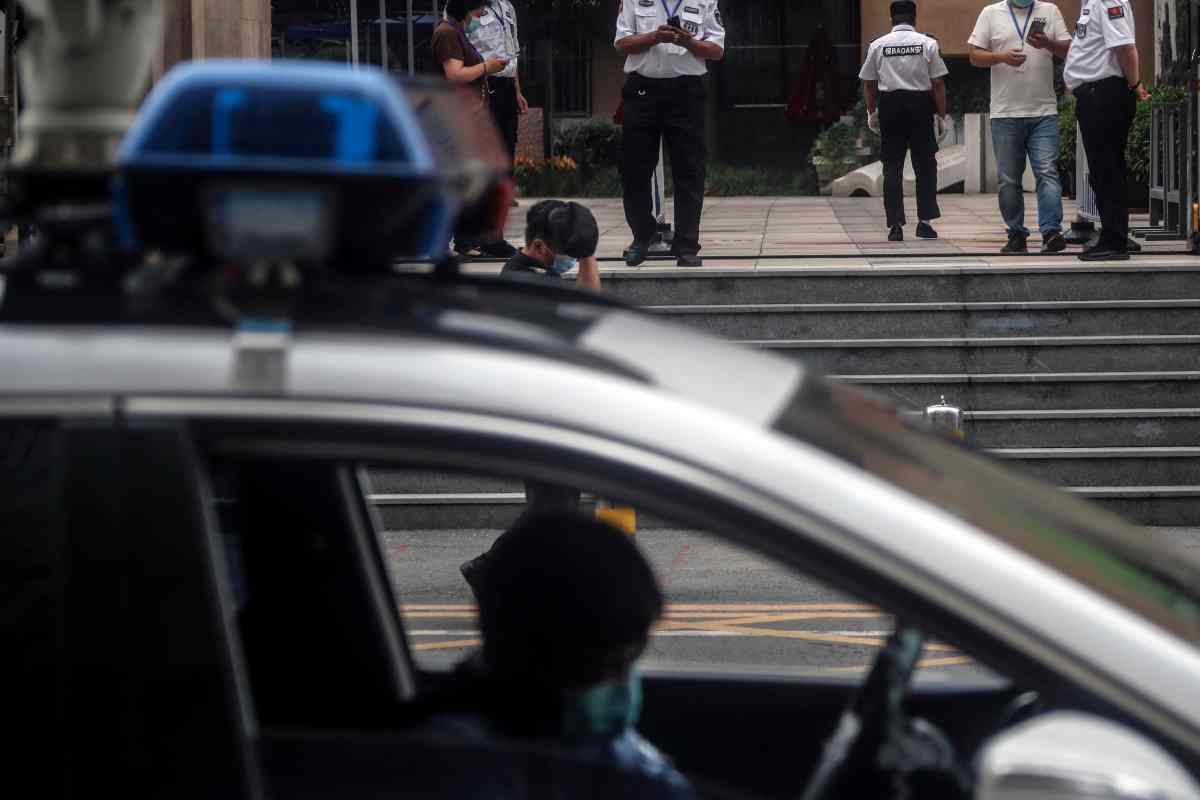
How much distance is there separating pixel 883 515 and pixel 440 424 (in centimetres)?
44

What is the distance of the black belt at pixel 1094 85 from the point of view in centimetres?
1046

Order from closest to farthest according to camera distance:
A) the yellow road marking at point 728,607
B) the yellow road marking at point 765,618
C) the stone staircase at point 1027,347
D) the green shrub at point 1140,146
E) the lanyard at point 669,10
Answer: the yellow road marking at point 765,618 < the yellow road marking at point 728,607 < the stone staircase at point 1027,347 < the lanyard at point 669,10 < the green shrub at point 1140,146

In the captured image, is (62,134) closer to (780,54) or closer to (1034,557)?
(1034,557)

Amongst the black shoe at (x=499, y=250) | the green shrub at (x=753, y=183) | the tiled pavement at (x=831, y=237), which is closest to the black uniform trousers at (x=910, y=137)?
the tiled pavement at (x=831, y=237)

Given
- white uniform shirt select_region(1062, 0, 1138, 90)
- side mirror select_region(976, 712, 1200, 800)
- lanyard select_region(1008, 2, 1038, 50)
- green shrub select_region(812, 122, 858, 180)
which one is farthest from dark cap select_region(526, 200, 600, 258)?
green shrub select_region(812, 122, 858, 180)

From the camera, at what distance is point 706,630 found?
6.71 meters

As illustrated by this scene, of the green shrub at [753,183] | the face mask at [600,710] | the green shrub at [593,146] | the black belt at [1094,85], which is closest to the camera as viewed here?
the face mask at [600,710]

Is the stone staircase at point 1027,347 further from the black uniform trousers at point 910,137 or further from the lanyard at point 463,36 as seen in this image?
the black uniform trousers at point 910,137

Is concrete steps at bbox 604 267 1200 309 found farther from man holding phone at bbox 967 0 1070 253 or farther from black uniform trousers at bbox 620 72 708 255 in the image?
man holding phone at bbox 967 0 1070 253

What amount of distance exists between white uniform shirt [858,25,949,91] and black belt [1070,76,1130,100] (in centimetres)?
216

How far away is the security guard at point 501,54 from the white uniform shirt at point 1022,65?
302cm

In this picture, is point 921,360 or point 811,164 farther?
point 811,164

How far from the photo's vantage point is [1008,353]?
32.8 feet

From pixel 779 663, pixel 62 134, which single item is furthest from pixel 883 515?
pixel 779 663
